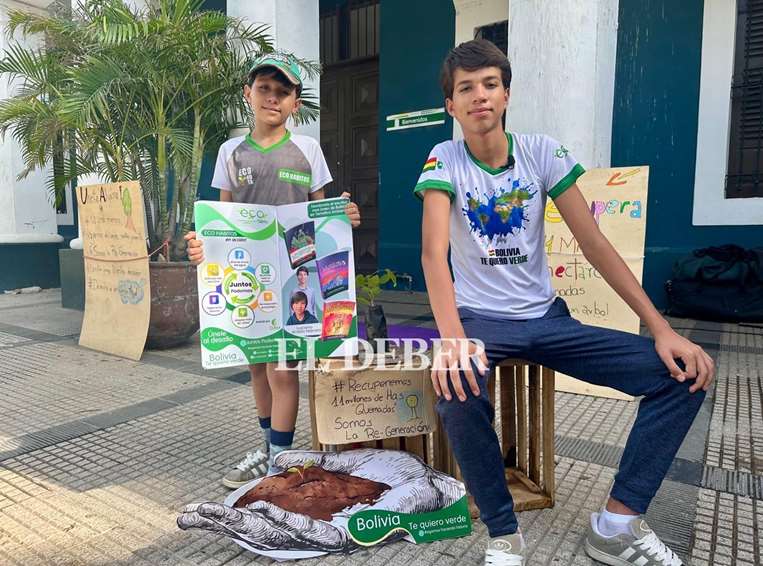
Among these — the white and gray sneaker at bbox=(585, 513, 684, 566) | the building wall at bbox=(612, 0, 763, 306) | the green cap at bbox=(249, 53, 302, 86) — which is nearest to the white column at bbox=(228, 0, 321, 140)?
the green cap at bbox=(249, 53, 302, 86)

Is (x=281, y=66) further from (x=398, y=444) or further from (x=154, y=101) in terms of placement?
(x=154, y=101)

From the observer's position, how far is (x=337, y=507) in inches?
75.5

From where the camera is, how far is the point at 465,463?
66.9 inches

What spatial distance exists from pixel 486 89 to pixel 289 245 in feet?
2.98

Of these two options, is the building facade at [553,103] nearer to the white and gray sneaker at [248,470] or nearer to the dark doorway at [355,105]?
the dark doorway at [355,105]

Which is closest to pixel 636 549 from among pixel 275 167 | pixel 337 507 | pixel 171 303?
pixel 337 507

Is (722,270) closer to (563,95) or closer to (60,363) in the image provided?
(563,95)

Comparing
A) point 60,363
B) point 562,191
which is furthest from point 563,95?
point 60,363

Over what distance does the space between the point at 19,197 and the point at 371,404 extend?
8185 millimetres

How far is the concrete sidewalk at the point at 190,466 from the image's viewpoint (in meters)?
1.88

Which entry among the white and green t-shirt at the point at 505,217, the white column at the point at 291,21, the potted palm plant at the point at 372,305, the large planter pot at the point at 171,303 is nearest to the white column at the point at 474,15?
the white column at the point at 291,21

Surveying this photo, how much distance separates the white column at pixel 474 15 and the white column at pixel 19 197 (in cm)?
614

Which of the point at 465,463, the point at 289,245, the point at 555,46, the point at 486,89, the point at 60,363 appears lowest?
the point at 60,363

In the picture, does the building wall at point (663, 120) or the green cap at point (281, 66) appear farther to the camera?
the building wall at point (663, 120)
